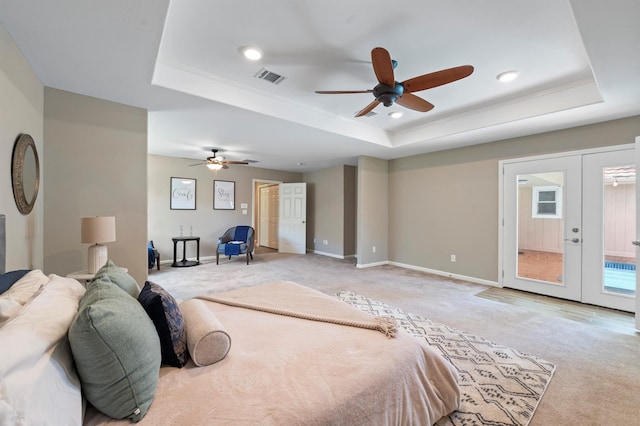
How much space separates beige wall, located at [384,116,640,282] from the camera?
12.8ft

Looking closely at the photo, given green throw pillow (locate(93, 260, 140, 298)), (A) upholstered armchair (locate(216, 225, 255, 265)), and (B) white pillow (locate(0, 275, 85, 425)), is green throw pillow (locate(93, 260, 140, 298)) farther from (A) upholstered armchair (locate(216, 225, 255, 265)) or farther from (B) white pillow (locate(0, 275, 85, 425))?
(A) upholstered armchair (locate(216, 225, 255, 265))

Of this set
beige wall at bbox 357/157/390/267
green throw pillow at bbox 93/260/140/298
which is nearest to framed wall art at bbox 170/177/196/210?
beige wall at bbox 357/157/390/267

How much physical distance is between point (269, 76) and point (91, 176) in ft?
7.28

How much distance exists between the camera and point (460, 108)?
12.6ft

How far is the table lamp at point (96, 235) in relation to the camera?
2566mm

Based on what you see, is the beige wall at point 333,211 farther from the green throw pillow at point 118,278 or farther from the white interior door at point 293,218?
the green throw pillow at point 118,278

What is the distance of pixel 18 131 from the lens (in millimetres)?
2174

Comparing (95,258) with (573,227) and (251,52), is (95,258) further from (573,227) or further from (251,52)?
(573,227)

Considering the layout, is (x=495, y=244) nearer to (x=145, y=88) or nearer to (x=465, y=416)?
(x=465, y=416)

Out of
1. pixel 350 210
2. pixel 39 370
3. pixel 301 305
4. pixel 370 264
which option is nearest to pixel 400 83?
pixel 301 305

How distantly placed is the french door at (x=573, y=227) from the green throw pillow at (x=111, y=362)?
463cm

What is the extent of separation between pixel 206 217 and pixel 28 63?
4675 mm

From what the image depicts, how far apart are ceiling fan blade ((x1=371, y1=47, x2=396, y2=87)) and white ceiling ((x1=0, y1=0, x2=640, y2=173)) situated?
329mm

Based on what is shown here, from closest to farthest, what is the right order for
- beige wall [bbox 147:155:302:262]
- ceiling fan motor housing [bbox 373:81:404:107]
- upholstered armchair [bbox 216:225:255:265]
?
1. ceiling fan motor housing [bbox 373:81:404:107]
2. upholstered armchair [bbox 216:225:255:265]
3. beige wall [bbox 147:155:302:262]
